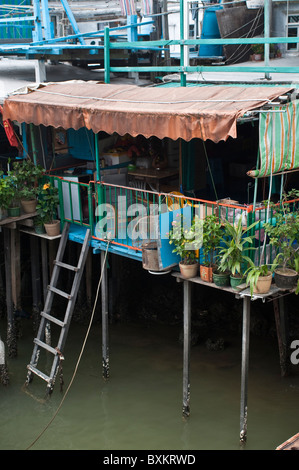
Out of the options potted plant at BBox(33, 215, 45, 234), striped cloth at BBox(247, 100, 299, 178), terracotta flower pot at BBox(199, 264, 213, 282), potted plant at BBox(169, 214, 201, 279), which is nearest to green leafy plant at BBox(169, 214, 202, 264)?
potted plant at BBox(169, 214, 201, 279)

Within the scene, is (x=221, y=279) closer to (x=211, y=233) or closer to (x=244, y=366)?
(x=211, y=233)

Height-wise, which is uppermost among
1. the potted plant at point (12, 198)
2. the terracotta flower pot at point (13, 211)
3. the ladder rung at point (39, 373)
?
the potted plant at point (12, 198)

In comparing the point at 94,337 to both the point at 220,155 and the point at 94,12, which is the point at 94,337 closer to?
the point at 220,155

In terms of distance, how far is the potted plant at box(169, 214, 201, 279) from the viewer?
30.8 ft

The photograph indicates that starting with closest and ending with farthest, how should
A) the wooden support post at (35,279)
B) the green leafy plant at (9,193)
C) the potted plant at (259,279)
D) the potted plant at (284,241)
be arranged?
the potted plant at (259,279)
the potted plant at (284,241)
the green leafy plant at (9,193)
the wooden support post at (35,279)

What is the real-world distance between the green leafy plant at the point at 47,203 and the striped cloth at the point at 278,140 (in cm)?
454

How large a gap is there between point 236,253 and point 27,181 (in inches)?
190

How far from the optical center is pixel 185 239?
949 cm

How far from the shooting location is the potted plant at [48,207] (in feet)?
38.7

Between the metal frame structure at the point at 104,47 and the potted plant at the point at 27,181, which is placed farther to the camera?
the potted plant at the point at 27,181

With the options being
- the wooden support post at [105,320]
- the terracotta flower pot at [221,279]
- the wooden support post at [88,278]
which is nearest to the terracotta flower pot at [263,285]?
the terracotta flower pot at [221,279]

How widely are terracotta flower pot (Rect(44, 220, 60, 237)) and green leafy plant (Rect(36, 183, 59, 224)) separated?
0.39ft

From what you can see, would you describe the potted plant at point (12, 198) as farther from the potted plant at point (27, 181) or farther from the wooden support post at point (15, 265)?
the wooden support post at point (15, 265)

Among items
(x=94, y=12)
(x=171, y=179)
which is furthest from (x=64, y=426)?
(x=94, y=12)
